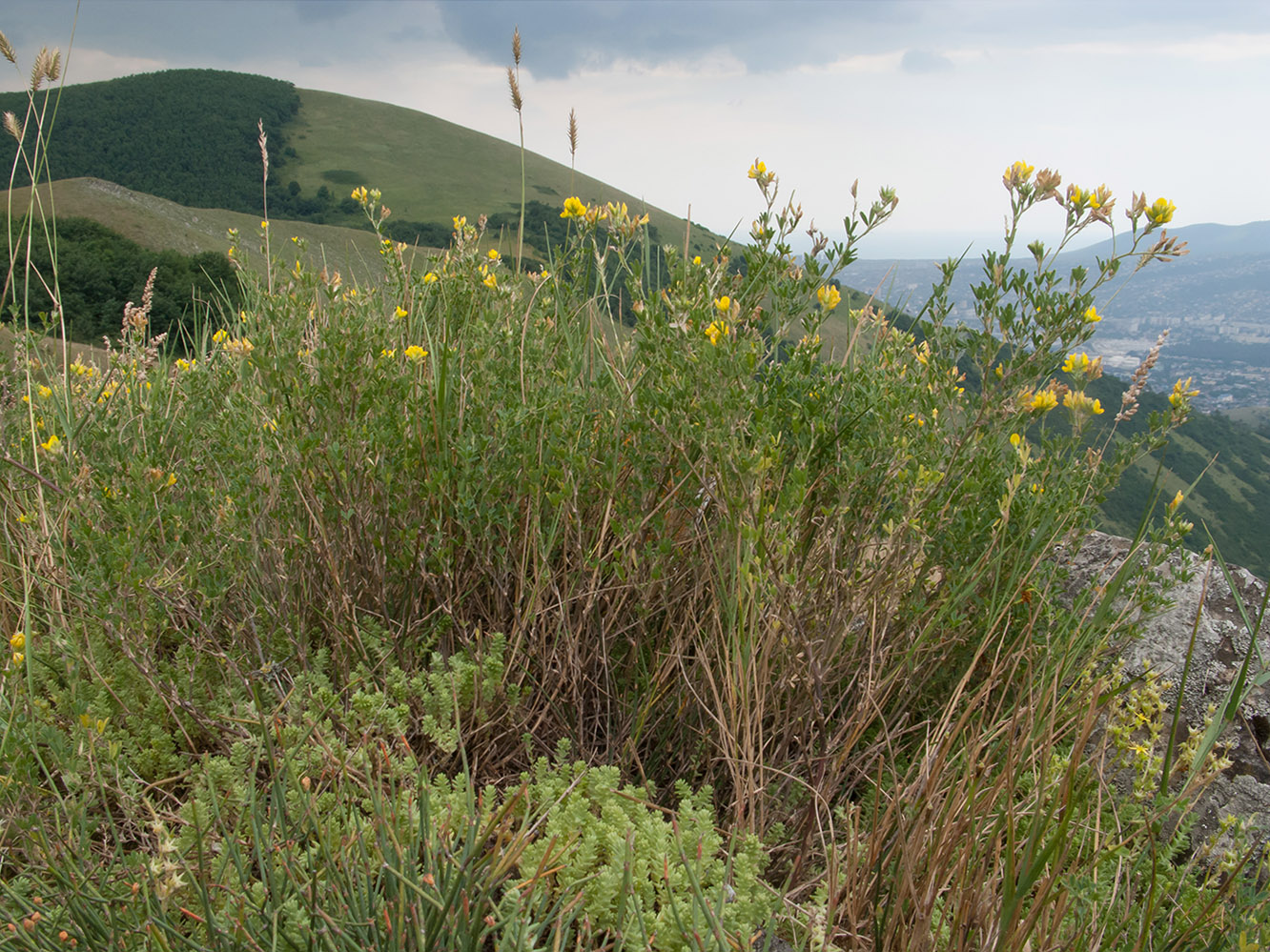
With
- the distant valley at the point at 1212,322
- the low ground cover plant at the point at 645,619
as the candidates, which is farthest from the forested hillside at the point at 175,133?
the distant valley at the point at 1212,322

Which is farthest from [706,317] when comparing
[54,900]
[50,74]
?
[50,74]

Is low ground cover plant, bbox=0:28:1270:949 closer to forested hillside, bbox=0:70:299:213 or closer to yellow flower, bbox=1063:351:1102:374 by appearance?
yellow flower, bbox=1063:351:1102:374

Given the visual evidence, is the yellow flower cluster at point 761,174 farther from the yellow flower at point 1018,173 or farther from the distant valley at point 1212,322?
the distant valley at point 1212,322

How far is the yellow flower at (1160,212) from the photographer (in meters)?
2.00

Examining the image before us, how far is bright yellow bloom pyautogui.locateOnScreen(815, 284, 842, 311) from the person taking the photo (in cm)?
236

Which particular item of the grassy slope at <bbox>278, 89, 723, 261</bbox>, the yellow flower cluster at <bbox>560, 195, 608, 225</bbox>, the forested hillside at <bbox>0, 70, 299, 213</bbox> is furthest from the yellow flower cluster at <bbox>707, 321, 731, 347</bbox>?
the forested hillside at <bbox>0, 70, 299, 213</bbox>

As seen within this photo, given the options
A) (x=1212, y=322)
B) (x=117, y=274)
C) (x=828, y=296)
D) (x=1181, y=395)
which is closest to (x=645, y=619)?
(x=828, y=296)

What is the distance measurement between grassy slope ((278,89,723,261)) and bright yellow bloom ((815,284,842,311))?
253 ft

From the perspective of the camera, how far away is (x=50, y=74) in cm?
230

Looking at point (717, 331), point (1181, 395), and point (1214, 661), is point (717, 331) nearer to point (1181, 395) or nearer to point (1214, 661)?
point (1181, 395)

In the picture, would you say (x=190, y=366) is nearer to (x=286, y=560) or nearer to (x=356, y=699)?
(x=286, y=560)

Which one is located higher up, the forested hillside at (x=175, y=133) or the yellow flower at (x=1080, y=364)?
the forested hillside at (x=175, y=133)

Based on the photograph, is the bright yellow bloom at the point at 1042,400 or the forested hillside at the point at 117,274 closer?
the bright yellow bloom at the point at 1042,400

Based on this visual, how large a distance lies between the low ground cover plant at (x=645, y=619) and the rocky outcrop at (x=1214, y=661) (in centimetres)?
17
